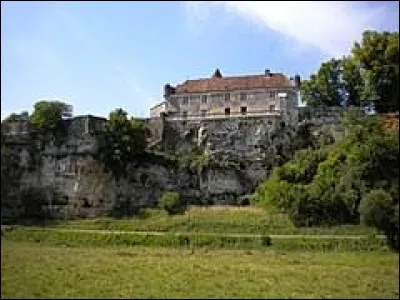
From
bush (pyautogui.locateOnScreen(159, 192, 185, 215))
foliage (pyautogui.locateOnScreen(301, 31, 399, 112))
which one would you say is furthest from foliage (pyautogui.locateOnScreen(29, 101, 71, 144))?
foliage (pyautogui.locateOnScreen(301, 31, 399, 112))

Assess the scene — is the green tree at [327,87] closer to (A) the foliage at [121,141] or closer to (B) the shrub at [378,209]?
(A) the foliage at [121,141]

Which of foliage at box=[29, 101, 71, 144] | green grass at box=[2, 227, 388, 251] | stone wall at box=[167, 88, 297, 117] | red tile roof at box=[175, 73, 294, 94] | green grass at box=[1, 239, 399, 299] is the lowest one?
green grass at box=[1, 239, 399, 299]

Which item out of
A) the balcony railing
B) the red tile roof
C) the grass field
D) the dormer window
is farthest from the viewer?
the dormer window

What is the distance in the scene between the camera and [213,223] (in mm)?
37406

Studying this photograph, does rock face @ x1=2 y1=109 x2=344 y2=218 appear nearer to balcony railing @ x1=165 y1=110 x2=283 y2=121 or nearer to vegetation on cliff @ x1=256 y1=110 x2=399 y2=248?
balcony railing @ x1=165 y1=110 x2=283 y2=121

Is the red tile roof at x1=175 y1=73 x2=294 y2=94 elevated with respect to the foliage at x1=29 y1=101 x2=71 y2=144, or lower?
elevated

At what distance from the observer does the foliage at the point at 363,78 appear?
41094mm

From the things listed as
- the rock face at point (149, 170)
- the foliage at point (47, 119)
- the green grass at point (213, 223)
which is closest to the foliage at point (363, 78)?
the rock face at point (149, 170)

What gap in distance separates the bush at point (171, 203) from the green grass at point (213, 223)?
1.31ft

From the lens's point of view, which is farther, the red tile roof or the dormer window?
the dormer window

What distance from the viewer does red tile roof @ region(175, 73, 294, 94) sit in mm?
49938

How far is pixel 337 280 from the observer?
1934 cm

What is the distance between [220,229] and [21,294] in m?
22.9

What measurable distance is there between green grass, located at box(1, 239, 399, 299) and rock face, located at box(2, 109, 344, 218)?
52.4 feet
